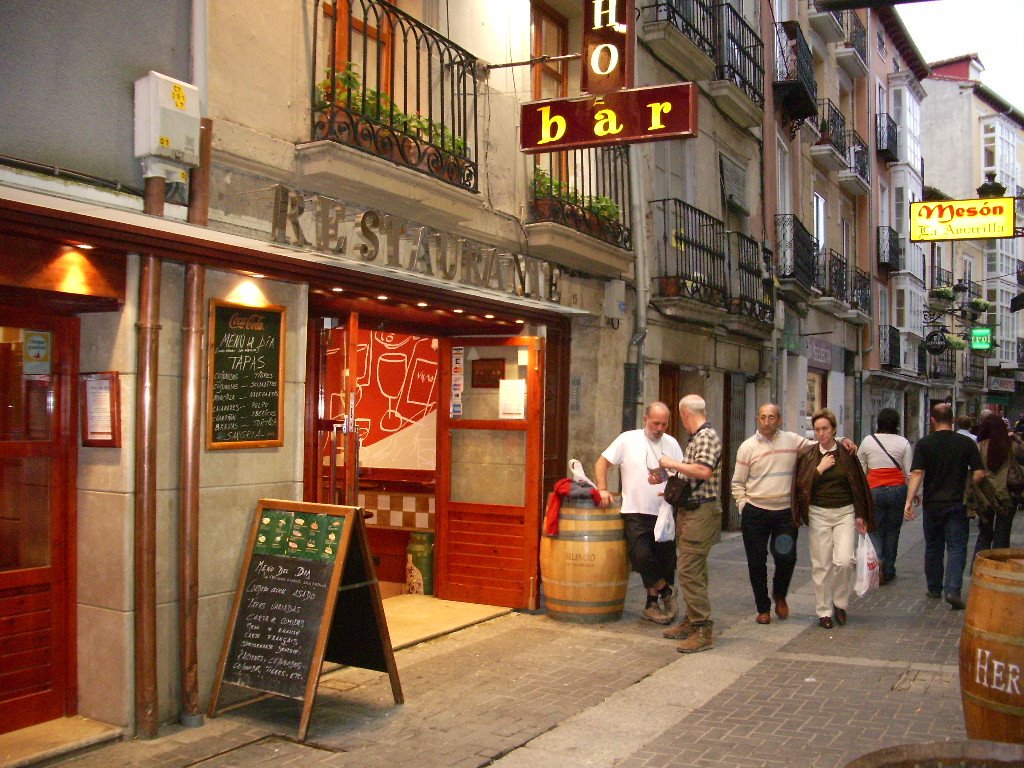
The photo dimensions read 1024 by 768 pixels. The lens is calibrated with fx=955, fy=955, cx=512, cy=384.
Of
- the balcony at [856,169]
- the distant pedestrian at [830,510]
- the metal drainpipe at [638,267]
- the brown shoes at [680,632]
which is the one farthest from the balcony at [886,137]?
the brown shoes at [680,632]

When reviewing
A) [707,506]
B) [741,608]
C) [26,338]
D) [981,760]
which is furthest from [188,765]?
[741,608]

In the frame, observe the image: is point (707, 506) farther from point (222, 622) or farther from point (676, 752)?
point (222, 622)

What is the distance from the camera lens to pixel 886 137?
2570 cm

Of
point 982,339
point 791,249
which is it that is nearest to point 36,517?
point 791,249

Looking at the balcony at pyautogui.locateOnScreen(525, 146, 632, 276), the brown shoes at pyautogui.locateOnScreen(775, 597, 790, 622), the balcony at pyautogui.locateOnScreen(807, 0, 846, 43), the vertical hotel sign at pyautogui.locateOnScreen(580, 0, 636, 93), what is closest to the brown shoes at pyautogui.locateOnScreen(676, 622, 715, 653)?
the brown shoes at pyautogui.locateOnScreen(775, 597, 790, 622)

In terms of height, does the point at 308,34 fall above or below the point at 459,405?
above

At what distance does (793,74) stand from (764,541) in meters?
12.2

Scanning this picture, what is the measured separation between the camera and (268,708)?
5684 millimetres

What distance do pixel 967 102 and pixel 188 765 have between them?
44.6 m

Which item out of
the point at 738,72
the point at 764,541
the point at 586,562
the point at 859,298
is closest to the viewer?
the point at 586,562

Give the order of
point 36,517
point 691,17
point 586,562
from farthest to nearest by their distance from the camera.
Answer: point 691,17 < point 586,562 < point 36,517

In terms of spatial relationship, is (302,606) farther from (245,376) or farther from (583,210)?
(583,210)

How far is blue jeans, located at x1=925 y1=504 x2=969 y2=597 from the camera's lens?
860 cm

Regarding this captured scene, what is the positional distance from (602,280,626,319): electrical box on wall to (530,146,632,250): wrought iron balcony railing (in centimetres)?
43
